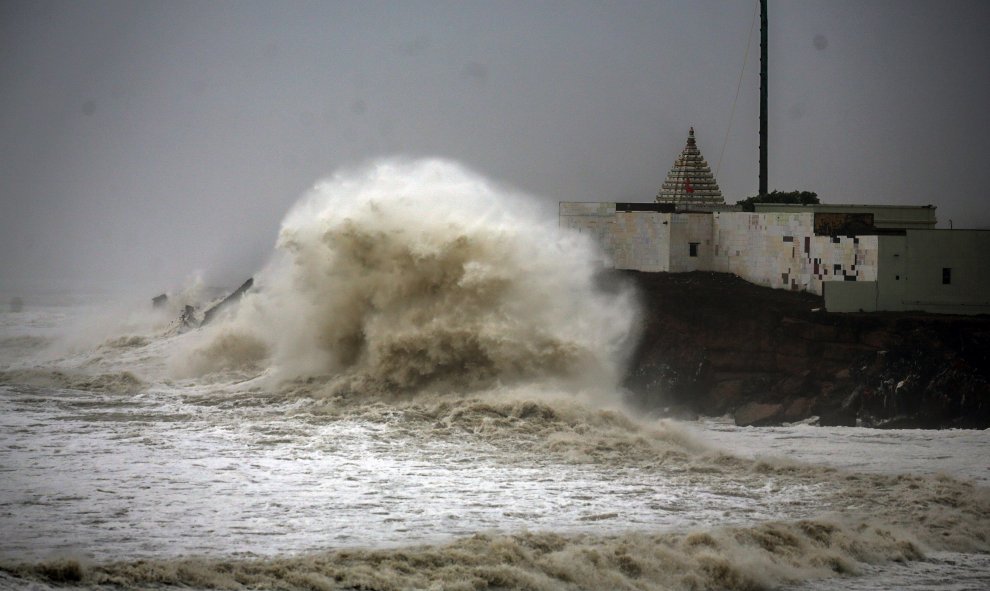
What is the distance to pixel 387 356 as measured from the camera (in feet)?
78.8

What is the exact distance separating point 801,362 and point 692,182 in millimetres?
13928

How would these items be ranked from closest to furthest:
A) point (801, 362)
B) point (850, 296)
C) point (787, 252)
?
point (801, 362)
point (850, 296)
point (787, 252)

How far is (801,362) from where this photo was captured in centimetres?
2598

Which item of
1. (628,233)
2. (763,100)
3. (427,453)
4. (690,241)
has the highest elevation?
(763,100)

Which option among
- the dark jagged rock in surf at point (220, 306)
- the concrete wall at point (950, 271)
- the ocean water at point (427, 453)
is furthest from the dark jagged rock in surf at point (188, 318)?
the concrete wall at point (950, 271)

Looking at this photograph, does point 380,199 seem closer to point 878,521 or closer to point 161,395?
point 161,395

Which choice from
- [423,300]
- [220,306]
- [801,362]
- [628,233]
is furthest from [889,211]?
[220,306]

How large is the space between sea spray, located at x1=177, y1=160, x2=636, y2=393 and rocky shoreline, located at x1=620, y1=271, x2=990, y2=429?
1.13m

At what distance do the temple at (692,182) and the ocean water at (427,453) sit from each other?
953 cm

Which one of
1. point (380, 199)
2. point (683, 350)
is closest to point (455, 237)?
point (380, 199)

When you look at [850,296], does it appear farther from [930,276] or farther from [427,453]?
[427,453]

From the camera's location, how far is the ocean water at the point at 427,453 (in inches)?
526

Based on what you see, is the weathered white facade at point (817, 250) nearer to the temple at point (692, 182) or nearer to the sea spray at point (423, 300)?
the sea spray at point (423, 300)

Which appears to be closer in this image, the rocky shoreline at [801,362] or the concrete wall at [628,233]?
the rocky shoreline at [801,362]
